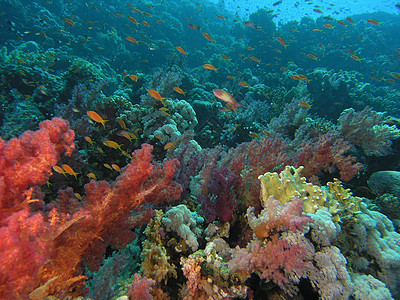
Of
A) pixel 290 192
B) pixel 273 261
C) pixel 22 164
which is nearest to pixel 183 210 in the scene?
pixel 273 261

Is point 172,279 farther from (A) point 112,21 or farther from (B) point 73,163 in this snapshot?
(A) point 112,21

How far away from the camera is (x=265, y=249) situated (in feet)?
5.80

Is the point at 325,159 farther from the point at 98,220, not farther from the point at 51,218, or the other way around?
the point at 51,218

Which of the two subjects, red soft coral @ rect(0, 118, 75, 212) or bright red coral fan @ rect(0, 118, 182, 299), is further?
red soft coral @ rect(0, 118, 75, 212)

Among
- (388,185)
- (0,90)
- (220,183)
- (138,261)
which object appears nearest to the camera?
(138,261)

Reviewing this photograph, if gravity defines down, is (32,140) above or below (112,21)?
below

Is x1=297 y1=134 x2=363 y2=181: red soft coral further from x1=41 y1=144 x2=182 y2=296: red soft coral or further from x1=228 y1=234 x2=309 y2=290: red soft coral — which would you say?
x1=41 y1=144 x2=182 y2=296: red soft coral

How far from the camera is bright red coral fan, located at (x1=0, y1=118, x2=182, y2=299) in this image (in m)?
1.00

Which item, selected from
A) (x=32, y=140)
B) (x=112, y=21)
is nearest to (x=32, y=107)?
(x=32, y=140)

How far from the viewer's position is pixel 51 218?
1.36 meters

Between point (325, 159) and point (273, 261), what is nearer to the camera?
point (273, 261)

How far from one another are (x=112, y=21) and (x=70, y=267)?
24927 mm

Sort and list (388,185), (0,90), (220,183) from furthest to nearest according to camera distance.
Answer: (0,90) < (388,185) < (220,183)

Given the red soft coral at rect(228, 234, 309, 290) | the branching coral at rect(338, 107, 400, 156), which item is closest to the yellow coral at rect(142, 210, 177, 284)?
the red soft coral at rect(228, 234, 309, 290)
